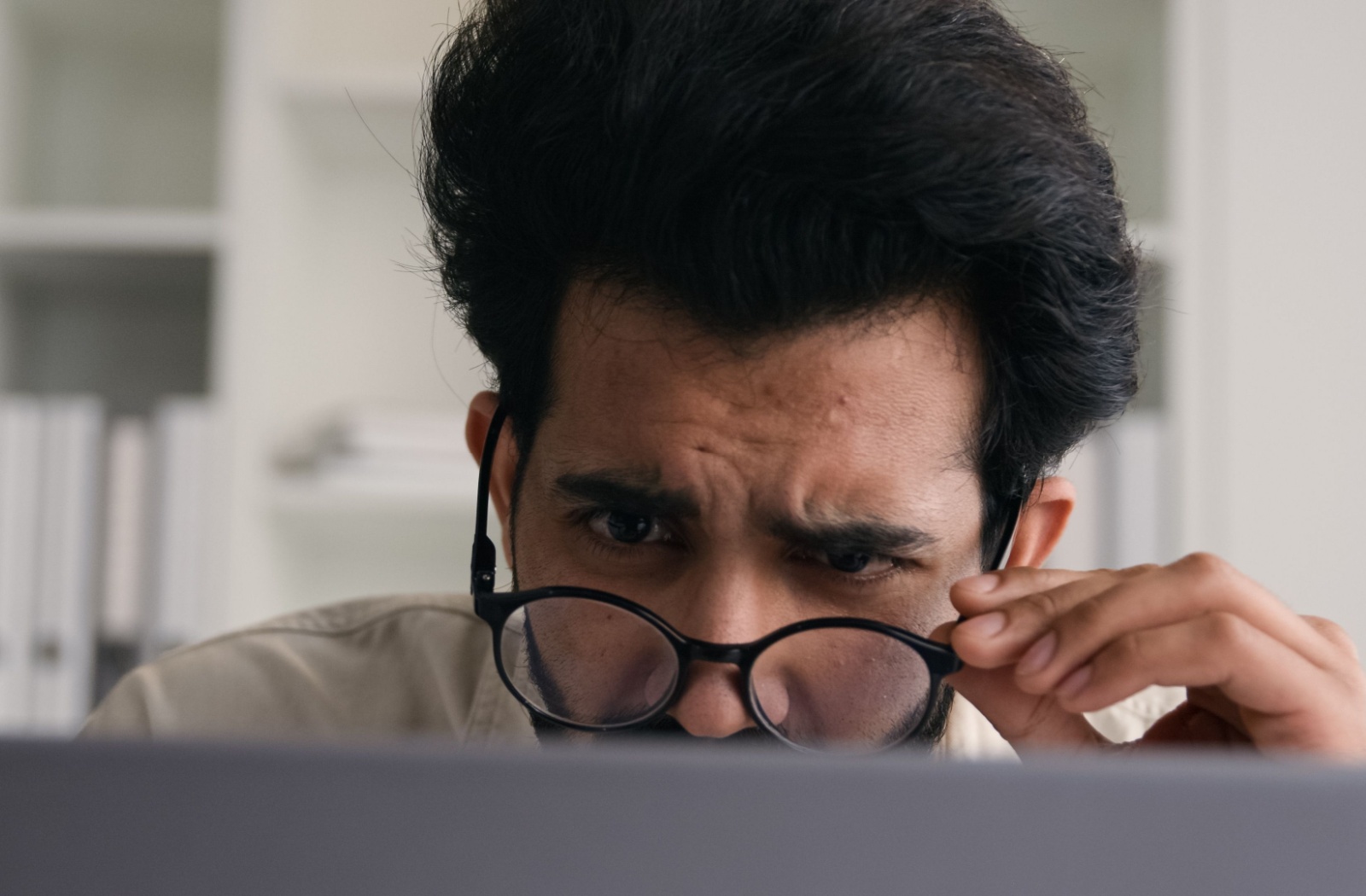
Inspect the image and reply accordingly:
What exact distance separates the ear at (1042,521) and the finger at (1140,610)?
31 centimetres

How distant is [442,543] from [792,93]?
1458 millimetres

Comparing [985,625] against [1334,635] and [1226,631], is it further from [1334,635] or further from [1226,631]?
[1334,635]

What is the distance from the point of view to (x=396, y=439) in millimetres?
1875

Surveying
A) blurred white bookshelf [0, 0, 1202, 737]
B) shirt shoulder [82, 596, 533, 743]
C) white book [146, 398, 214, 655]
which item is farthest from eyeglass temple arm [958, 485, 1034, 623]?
white book [146, 398, 214, 655]

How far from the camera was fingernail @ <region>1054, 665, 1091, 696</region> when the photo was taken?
2.41ft

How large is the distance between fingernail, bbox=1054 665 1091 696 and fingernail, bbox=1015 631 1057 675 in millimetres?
21

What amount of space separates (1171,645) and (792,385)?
0.30 metres

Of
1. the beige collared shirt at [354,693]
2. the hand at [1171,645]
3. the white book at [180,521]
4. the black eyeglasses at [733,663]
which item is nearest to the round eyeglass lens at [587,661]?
the black eyeglasses at [733,663]

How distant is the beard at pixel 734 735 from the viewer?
2.80ft

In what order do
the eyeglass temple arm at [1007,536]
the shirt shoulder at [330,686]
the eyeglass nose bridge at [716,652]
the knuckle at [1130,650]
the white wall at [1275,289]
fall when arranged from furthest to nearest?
the white wall at [1275,289] < the shirt shoulder at [330,686] < the eyeglass temple arm at [1007,536] < the eyeglass nose bridge at [716,652] < the knuckle at [1130,650]

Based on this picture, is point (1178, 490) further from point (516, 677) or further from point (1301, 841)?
point (1301, 841)

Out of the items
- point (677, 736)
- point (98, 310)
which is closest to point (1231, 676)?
point (677, 736)

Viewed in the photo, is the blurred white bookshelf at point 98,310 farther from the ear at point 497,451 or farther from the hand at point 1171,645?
the hand at point 1171,645

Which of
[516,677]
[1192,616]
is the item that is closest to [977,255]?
[1192,616]
